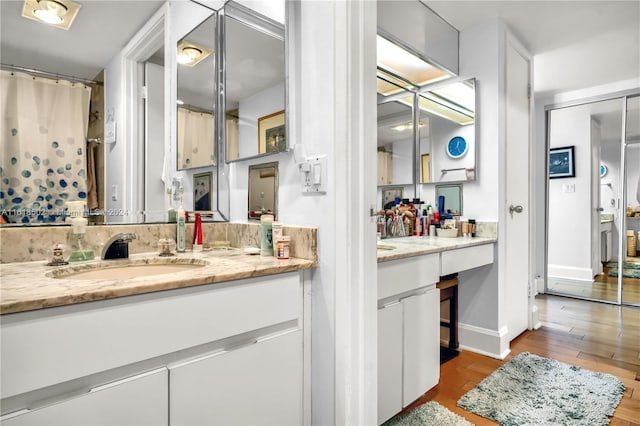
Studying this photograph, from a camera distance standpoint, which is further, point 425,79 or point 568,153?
point 568,153

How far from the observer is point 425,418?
167 centimetres

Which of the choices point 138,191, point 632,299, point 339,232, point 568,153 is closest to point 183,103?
point 138,191

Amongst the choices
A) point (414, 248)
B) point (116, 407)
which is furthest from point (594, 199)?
point (116, 407)

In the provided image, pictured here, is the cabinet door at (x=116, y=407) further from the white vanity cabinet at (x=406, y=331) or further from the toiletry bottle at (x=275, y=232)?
the white vanity cabinet at (x=406, y=331)

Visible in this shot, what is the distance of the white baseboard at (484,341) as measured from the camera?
2.39 metres

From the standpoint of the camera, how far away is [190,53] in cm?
163

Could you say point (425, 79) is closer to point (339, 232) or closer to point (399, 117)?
point (399, 117)

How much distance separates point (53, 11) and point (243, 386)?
1.39 meters

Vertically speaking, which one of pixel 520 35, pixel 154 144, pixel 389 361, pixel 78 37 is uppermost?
pixel 520 35

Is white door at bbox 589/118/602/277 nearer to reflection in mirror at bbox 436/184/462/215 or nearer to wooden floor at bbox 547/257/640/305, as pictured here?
wooden floor at bbox 547/257/640/305

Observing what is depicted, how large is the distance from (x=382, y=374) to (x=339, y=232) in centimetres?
72

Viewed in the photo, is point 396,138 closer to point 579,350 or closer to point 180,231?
point 180,231

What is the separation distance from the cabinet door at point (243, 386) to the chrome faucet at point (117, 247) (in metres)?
0.52

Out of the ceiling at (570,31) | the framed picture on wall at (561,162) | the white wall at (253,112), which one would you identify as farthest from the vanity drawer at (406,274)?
the framed picture on wall at (561,162)
